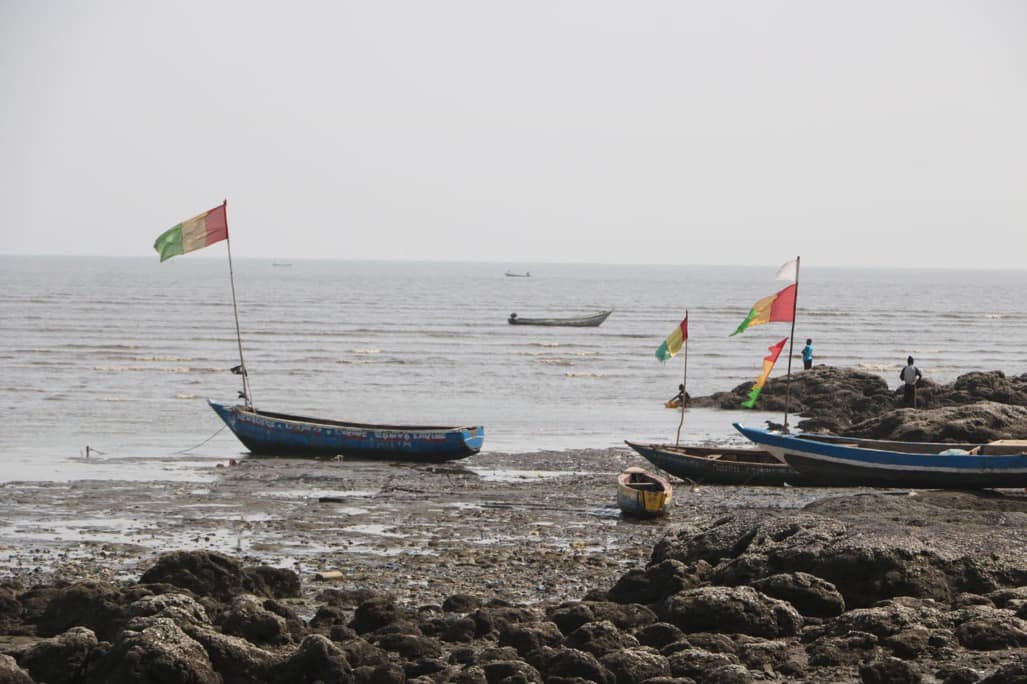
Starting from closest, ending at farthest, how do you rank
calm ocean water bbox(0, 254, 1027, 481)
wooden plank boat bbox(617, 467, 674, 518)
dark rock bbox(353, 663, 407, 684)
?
dark rock bbox(353, 663, 407, 684)
wooden plank boat bbox(617, 467, 674, 518)
calm ocean water bbox(0, 254, 1027, 481)

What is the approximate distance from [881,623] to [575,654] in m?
3.48

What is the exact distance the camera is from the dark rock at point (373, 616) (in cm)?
1451

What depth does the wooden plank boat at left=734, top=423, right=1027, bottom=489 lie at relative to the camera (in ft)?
79.3

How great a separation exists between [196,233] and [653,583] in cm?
1576

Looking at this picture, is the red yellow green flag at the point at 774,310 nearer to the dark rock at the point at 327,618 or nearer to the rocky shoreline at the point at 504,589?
the rocky shoreline at the point at 504,589

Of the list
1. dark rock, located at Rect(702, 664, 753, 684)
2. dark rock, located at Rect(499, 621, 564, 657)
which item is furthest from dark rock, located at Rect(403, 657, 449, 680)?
dark rock, located at Rect(702, 664, 753, 684)

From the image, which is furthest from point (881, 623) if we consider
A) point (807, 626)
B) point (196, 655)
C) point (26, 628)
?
point (26, 628)

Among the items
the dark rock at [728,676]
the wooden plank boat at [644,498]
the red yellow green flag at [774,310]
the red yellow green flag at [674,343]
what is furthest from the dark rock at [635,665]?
the red yellow green flag at [674,343]

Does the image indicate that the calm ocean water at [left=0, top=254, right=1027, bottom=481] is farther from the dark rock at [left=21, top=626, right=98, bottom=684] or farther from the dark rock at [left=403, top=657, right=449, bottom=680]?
the dark rock at [left=403, top=657, right=449, bottom=680]

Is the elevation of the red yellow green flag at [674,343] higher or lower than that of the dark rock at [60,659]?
higher

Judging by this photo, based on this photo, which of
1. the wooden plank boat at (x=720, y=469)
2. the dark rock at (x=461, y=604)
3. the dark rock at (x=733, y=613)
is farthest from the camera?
the wooden plank boat at (x=720, y=469)

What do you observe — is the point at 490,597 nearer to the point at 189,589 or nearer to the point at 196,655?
the point at 189,589

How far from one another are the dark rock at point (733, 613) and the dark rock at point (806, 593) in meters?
0.39

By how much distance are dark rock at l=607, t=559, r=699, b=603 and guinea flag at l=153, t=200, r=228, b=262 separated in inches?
576
